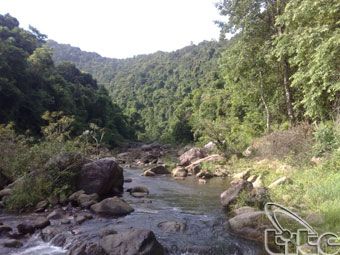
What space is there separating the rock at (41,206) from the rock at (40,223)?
41.3 inches

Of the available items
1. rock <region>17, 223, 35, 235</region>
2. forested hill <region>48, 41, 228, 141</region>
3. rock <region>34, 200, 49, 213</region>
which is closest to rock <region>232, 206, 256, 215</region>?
rock <region>17, 223, 35, 235</region>

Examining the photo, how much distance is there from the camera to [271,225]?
→ 637cm

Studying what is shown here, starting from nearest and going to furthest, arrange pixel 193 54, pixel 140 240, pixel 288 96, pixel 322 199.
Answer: pixel 140 240
pixel 322 199
pixel 288 96
pixel 193 54

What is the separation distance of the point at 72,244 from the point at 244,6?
52.8ft

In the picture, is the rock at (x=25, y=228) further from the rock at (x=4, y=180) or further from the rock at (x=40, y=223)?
the rock at (x=4, y=180)

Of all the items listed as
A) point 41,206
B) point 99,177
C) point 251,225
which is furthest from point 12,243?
point 251,225

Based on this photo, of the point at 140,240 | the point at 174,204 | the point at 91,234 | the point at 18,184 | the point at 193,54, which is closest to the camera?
the point at 140,240

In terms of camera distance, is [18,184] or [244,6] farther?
[244,6]

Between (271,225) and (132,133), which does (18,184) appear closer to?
(271,225)

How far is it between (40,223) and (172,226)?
3.48 m

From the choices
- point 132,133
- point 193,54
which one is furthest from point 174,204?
point 193,54

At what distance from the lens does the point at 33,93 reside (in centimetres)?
3033

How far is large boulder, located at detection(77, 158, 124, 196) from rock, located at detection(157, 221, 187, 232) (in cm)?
379

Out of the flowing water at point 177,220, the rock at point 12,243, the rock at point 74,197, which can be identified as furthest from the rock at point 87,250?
the rock at point 74,197
